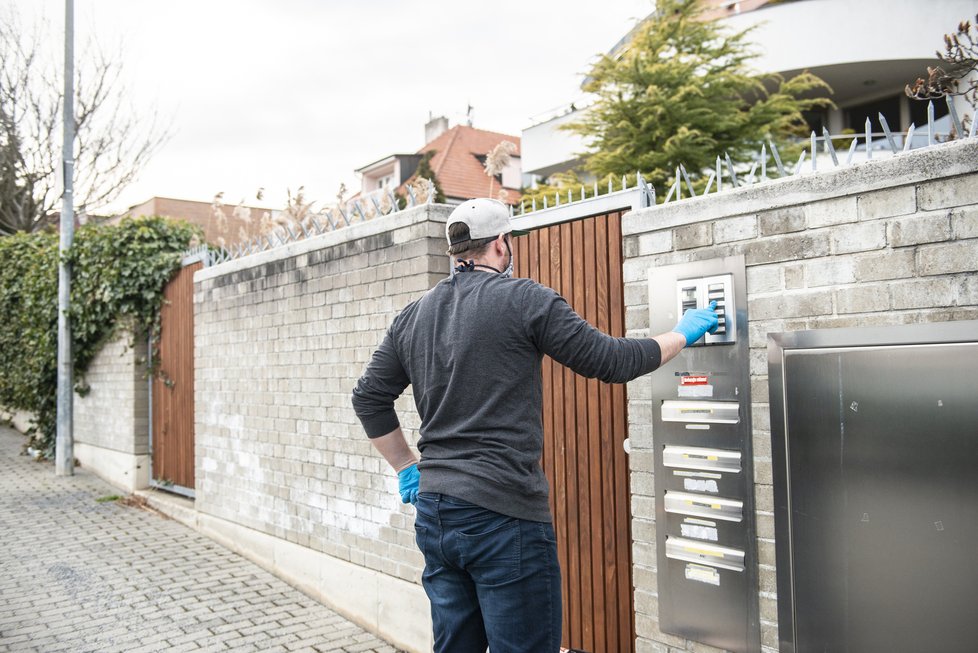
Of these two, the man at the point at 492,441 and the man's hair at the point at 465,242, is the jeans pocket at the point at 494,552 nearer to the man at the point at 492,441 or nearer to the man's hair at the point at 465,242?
the man at the point at 492,441

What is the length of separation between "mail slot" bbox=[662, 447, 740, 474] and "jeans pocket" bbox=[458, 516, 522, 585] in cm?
113

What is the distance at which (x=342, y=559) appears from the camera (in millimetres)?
5488

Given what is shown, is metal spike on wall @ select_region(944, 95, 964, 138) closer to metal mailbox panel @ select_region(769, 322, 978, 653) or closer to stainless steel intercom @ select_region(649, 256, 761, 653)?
metal mailbox panel @ select_region(769, 322, 978, 653)

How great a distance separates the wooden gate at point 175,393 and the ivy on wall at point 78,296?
1.09ft

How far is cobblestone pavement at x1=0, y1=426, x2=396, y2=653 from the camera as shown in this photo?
4871mm

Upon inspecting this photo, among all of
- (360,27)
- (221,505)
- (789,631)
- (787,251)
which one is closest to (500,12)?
(360,27)

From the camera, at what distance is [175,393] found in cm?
878

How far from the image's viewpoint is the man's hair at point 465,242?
8.95 ft

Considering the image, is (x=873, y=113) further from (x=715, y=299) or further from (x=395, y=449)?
(x=395, y=449)

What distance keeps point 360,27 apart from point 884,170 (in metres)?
5.97

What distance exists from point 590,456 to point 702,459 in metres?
0.86

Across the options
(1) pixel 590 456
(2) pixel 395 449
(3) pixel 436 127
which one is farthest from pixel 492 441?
(3) pixel 436 127

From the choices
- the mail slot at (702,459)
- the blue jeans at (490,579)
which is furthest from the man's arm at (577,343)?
the mail slot at (702,459)

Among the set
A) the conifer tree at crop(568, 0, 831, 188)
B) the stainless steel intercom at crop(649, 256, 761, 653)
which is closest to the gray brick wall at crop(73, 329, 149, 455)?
the stainless steel intercom at crop(649, 256, 761, 653)
